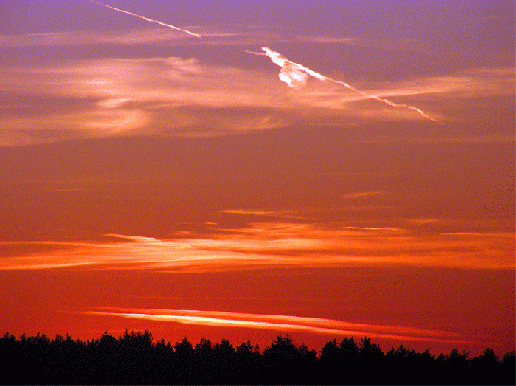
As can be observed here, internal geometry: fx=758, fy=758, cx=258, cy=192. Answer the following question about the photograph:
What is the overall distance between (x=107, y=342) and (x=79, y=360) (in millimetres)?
5216

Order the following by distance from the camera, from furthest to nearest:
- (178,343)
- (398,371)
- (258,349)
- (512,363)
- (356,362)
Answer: (178,343) < (258,349) < (356,362) < (398,371) < (512,363)

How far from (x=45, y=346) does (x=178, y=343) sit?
50.7 ft

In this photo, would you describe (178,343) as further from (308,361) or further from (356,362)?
(356,362)

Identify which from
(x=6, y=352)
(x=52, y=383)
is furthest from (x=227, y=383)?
(x=6, y=352)

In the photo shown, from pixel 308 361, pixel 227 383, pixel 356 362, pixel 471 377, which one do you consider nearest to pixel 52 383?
pixel 227 383

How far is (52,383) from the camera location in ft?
242

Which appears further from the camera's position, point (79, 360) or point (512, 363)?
point (79, 360)

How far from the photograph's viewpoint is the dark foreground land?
6284 centimetres

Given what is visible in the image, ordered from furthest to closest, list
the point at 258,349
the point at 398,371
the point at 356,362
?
the point at 258,349 → the point at 356,362 → the point at 398,371

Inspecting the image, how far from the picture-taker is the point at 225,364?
7750 cm

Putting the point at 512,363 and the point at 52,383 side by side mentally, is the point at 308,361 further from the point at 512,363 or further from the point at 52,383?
the point at 52,383

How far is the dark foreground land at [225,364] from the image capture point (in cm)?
6284

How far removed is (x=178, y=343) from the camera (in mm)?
83188

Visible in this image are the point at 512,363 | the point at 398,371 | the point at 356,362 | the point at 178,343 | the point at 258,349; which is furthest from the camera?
the point at 178,343
